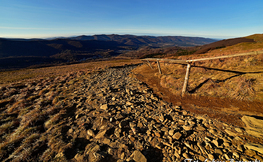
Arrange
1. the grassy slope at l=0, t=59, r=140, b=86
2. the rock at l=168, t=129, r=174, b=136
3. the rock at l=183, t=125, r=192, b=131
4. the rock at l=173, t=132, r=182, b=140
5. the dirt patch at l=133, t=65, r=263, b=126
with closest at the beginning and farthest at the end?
the rock at l=173, t=132, r=182, b=140, the rock at l=168, t=129, r=174, b=136, the rock at l=183, t=125, r=192, b=131, the dirt patch at l=133, t=65, r=263, b=126, the grassy slope at l=0, t=59, r=140, b=86

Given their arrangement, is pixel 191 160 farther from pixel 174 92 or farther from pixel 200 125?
pixel 174 92

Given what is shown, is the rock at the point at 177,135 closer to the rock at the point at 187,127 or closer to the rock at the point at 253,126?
the rock at the point at 187,127

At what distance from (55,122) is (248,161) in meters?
8.19

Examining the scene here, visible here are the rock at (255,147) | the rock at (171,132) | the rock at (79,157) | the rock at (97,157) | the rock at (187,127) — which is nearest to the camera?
the rock at (255,147)

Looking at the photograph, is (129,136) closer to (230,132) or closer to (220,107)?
(230,132)

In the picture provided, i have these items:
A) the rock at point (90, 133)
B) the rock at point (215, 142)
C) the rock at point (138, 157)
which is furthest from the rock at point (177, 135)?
the rock at point (90, 133)

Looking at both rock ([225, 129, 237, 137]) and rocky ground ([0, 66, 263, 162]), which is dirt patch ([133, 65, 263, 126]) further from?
rock ([225, 129, 237, 137])

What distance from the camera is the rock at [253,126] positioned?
3.52 meters

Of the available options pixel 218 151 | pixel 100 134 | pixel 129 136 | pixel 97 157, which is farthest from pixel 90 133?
pixel 218 151

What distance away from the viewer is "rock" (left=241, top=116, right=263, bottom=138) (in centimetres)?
352

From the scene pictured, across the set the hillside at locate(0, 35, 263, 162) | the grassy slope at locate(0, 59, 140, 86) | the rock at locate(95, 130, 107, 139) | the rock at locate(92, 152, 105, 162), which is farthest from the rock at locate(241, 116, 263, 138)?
the grassy slope at locate(0, 59, 140, 86)

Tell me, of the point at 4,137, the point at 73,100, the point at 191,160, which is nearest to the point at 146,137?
the point at 191,160

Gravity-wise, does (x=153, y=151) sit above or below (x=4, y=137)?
above

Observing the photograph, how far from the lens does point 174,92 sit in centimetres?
777
